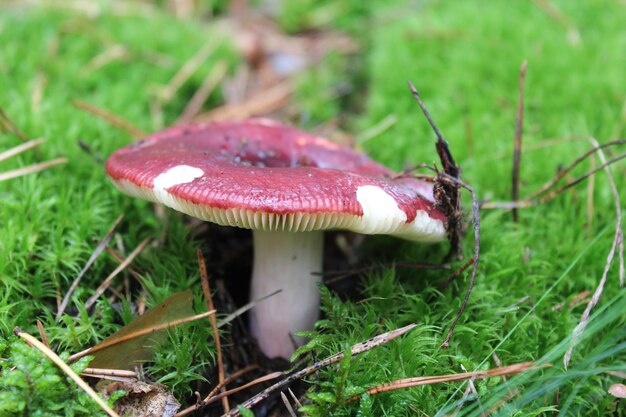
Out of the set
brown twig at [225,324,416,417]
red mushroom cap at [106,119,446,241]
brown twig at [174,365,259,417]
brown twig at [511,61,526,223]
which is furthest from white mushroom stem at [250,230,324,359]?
brown twig at [511,61,526,223]

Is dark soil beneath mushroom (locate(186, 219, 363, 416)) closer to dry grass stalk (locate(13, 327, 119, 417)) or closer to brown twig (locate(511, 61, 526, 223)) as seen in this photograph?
dry grass stalk (locate(13, 327, 119, 417))

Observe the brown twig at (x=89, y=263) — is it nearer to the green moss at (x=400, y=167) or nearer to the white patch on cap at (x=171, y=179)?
the green moss at (x=400, y=167)

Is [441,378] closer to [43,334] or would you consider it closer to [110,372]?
[110,372]

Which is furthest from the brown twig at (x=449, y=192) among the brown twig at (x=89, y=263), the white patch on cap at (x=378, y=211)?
the brown twig at (x=89, y=263)

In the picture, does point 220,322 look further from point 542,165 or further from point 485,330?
point 542,165

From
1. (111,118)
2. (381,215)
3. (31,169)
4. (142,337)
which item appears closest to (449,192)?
(381,215)

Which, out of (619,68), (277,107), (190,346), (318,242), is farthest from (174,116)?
(619,68)
